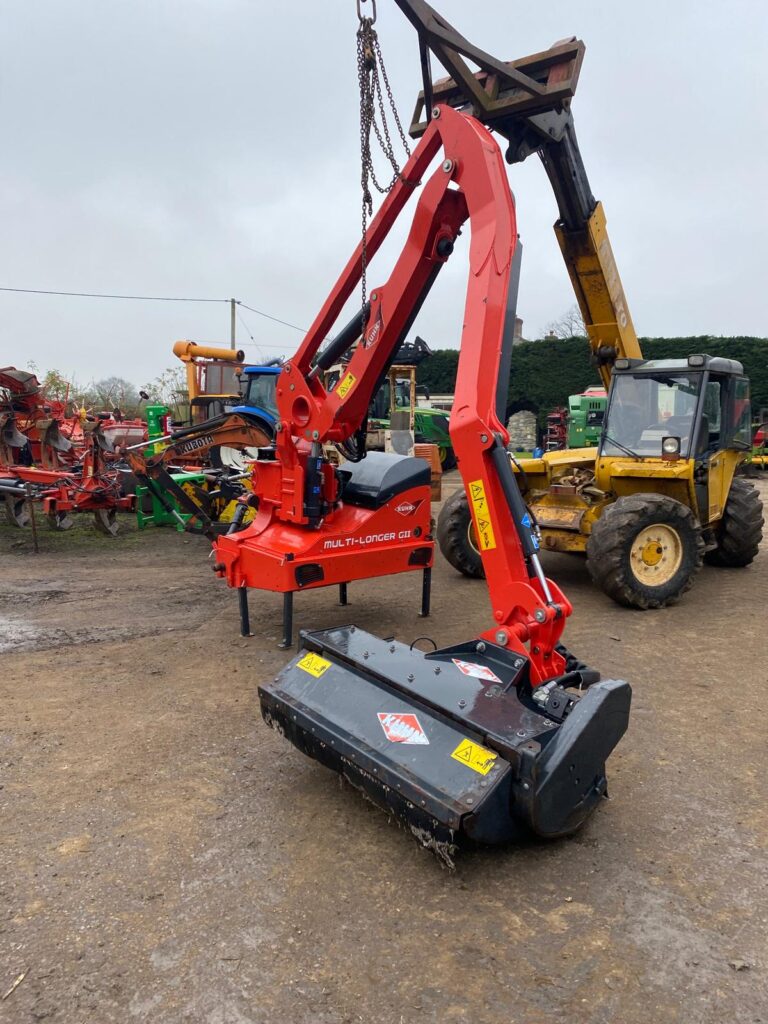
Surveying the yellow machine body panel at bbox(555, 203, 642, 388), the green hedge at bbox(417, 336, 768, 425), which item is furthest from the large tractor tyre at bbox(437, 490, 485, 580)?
the green hedge at bbox(417, 336, 768, 425)

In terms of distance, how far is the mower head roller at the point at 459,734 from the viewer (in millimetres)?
2361

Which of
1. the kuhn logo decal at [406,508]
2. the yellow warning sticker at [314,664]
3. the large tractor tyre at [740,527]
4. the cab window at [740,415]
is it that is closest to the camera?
the yellow warning sticker at [314,664]

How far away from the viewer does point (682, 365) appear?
255 inches

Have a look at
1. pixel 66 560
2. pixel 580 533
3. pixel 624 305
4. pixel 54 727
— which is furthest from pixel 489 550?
pixel 66 560

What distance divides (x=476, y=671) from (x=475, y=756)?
1.44 feet

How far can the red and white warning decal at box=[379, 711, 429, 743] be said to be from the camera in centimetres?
263

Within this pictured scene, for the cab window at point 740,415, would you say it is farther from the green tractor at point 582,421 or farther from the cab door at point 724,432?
the green tractor at point 582,421

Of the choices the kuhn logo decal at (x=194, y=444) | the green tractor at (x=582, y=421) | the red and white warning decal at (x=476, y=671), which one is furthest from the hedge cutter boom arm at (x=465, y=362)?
the green tractor at (x=582, y=421)

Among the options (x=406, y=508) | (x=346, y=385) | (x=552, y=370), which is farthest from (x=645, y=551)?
(x=552, y=370)

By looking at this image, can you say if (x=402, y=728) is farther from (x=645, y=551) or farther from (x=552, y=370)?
(x=552, y=370)

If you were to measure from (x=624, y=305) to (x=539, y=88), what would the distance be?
10.3 feet

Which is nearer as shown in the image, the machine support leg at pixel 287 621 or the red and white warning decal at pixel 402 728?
the red and white warning decal at pixel 402 728

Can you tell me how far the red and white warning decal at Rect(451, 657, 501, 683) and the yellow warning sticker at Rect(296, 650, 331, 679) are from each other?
60 centimetres

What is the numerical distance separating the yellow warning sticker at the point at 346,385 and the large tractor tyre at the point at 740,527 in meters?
4.62
